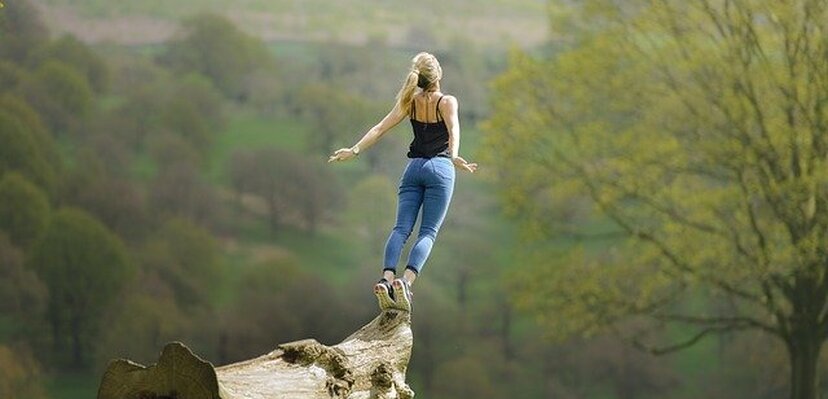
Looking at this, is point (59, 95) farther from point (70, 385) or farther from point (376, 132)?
point (376, 132)

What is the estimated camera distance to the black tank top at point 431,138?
8406 millimetres

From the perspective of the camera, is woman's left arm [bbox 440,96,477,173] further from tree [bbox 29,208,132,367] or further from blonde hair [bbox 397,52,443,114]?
tree [bbox 29,208,132,367]

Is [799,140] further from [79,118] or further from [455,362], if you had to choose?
[79,118]

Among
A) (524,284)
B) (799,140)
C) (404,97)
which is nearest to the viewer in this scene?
(404,97)

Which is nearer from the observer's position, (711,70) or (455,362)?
(711,70)

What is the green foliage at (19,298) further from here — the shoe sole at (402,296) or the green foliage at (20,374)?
the shoe sole at (402,296)

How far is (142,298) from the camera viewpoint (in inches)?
826

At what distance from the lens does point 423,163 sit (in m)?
8.40

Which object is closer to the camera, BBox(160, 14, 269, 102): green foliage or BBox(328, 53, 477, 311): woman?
BBox(328, 53, 477, 311): woman

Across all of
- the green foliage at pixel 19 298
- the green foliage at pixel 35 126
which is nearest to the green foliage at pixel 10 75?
the green foliage at pixel 35 126

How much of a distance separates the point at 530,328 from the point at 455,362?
49.5 inches

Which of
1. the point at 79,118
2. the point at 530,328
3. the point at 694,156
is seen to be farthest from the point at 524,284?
the point at 79,118

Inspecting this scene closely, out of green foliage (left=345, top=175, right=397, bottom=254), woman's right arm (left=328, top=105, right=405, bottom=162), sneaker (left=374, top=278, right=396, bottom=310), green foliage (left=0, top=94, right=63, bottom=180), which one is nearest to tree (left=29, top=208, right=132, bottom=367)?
green foliage (left=0, top=94, right=63, bottom=180)

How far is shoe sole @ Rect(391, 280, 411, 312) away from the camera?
27.0ft
